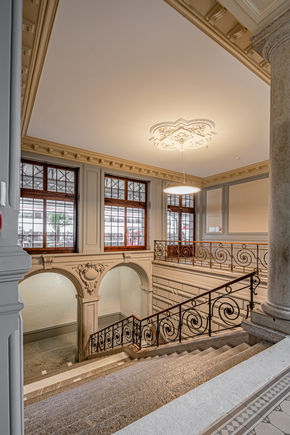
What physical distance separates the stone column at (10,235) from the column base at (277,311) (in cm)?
210

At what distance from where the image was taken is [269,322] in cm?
216

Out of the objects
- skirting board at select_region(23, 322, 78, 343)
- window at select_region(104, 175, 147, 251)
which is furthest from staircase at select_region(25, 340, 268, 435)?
skirting board at select_region(23, 322, 78, 343)

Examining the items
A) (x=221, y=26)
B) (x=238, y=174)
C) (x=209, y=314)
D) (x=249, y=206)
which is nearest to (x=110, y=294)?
(x=249, y=206)

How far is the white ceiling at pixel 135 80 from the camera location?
8.50 feet

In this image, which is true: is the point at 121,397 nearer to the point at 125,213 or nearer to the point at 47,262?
the point at 47,262

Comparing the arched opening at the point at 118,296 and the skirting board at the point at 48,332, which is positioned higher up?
the arched opening at the point at 118,296

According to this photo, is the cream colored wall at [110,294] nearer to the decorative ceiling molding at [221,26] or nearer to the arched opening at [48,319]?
the arched opening at [48,319]

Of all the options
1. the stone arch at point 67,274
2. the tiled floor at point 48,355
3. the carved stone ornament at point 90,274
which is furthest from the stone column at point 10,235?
the tiled floor at point 48,355

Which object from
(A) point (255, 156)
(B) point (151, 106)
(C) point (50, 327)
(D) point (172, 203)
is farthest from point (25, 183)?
(A) point (255, 156)

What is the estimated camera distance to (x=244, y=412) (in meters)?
1.29

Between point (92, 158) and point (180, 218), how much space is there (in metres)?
4.42

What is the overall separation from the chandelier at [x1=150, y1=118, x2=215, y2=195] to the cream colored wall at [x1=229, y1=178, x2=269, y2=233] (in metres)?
3.37

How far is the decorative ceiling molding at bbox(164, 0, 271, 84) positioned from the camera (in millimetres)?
2336

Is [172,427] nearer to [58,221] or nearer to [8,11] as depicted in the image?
[8,11]
